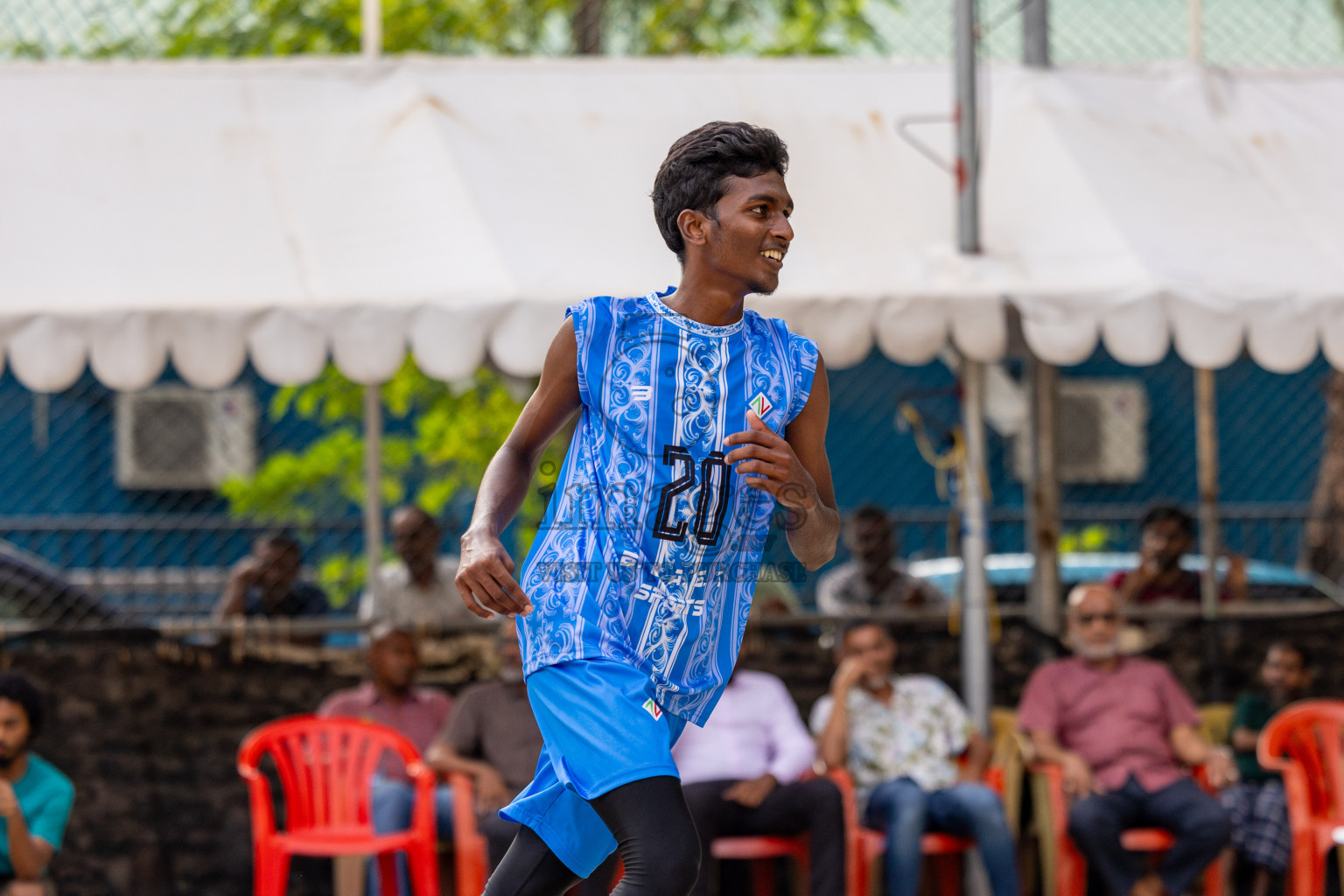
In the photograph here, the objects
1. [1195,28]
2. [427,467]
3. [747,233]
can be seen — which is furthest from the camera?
[427,467]

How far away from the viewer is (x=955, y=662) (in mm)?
6129

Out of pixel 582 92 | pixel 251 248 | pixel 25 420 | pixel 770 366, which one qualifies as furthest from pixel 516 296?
pixel 25 420

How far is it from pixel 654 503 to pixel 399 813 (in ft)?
9.99

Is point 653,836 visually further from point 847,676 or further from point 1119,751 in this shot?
point 1119,751

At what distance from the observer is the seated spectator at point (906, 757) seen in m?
5.15

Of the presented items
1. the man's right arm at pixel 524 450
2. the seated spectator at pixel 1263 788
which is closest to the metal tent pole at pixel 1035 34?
the seated spectator at pixel 1263 788

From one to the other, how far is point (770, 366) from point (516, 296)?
2.59 meters

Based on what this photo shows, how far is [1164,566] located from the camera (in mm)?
6750

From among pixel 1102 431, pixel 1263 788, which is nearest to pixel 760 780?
pixel 1263 788

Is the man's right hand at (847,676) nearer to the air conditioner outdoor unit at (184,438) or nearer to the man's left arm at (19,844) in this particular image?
the man's left arm at (19,844)

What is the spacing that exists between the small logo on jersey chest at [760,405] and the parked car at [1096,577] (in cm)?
504

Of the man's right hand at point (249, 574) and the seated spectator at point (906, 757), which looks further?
the man's right hand at point (249, 574)

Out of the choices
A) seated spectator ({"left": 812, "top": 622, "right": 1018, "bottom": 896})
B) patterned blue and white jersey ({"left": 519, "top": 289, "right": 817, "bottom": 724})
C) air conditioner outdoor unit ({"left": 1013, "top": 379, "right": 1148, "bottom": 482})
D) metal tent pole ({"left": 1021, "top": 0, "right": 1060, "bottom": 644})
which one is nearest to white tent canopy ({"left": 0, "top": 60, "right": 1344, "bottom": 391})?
metal tent pole ({"left": 1021, "top": 0, "right": 1060, "bottom": 644})

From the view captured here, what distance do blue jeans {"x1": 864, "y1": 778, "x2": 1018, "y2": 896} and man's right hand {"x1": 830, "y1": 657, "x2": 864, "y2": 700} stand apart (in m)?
0.35
